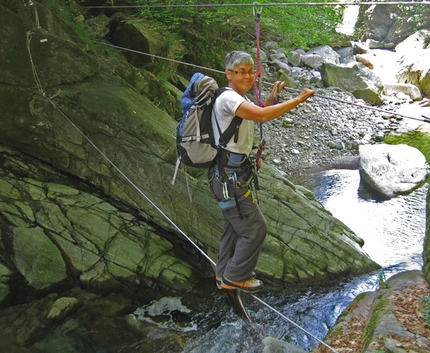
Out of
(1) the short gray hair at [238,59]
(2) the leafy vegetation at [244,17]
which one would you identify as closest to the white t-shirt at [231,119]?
(1) the short gray hair at [238,59]

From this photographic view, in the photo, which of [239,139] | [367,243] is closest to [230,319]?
[239,139]

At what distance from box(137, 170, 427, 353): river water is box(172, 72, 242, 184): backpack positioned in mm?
2171

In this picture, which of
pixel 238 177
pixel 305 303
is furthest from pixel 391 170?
pixel 238 177

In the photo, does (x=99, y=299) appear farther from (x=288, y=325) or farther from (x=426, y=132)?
(x=426, y=132)

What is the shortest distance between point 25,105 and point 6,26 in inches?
55.7

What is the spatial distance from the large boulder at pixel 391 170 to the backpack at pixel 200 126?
702cm

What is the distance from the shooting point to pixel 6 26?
715cm

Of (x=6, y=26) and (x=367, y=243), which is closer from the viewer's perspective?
(x=6, y=26)

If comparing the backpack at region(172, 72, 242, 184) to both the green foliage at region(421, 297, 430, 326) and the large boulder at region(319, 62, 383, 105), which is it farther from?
the large boulder at region(319, 62, 383, 105)

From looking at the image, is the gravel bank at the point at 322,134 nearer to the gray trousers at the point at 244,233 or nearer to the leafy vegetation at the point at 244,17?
the leafy vegetation at the point at 244,17

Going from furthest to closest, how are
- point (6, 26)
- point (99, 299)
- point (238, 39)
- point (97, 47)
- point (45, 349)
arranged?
point (238, 39)
point (97, 47)
point (6, 26)
point (99, 299)
point (45, 349)

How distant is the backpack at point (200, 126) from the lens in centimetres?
409

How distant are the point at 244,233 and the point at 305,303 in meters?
2.56

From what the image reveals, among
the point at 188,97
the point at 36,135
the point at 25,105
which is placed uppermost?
the point at 188,97
